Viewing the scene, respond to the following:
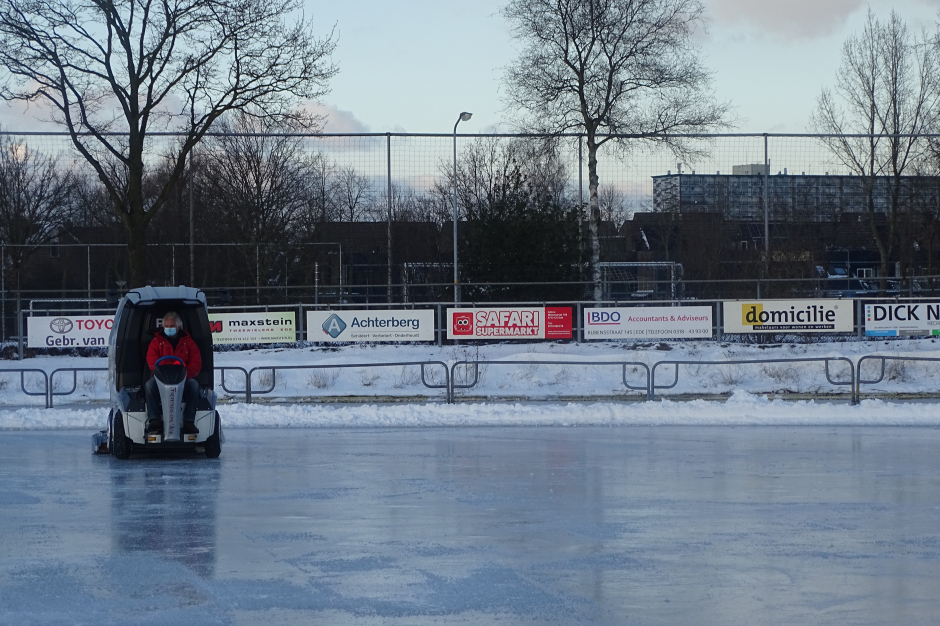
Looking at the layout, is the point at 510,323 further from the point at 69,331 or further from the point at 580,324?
the point at 69,331

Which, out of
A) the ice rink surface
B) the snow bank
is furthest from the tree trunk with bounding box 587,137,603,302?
the ice rink surface

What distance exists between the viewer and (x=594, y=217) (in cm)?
3241

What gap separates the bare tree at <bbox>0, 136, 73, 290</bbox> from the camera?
45.5 meters

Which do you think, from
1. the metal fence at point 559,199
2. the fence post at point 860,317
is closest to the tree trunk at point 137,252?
the metal fence at point 559,199

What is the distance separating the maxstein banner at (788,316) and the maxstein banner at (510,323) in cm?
424

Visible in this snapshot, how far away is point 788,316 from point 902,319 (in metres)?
2.78

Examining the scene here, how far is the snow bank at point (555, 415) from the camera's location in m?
17.4

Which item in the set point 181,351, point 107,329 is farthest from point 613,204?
point 181,351

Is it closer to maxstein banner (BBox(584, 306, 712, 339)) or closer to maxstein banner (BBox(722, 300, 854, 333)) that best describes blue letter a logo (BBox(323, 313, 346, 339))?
maxstein banner (BBox(584, 306, 712, 339))

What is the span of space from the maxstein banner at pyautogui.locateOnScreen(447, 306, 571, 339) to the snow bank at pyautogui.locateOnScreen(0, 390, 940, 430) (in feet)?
27.8

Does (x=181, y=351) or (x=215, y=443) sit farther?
(x=215, y=443)

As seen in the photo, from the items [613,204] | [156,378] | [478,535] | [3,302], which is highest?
[613,204]

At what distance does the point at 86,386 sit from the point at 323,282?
10.5 meters

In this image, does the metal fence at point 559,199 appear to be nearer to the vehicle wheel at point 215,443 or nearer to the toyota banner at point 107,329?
the toyota banner at point 107,329
